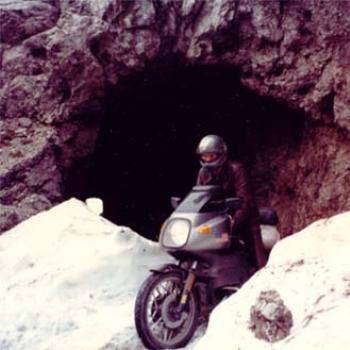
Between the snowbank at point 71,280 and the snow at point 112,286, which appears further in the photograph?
the snowbank at point 71,280

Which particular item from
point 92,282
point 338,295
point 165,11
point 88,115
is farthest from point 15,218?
point 338,295

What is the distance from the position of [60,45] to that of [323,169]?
3.99 m

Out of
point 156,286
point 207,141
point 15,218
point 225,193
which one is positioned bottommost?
point 15,218

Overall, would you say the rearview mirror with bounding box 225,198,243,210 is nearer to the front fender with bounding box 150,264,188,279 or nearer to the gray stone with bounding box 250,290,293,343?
the front fender with bounding box 150,264,188,279

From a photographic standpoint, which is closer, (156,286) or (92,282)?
(156,286)

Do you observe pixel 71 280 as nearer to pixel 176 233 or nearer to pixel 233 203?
pixel 176 233

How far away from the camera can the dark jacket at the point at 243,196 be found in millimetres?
5164

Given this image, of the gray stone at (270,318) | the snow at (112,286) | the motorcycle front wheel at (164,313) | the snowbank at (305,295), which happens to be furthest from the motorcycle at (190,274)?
the gray stone at (270,318)

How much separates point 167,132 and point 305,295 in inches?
312

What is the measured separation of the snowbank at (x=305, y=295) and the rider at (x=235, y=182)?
1116 millimetres

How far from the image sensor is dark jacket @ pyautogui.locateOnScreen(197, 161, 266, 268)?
16.9 feet

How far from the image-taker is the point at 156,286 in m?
4.54

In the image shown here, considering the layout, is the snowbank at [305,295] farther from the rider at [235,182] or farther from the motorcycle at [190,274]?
the rider at [235,182]

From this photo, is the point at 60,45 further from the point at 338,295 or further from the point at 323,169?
the point at 338,295
